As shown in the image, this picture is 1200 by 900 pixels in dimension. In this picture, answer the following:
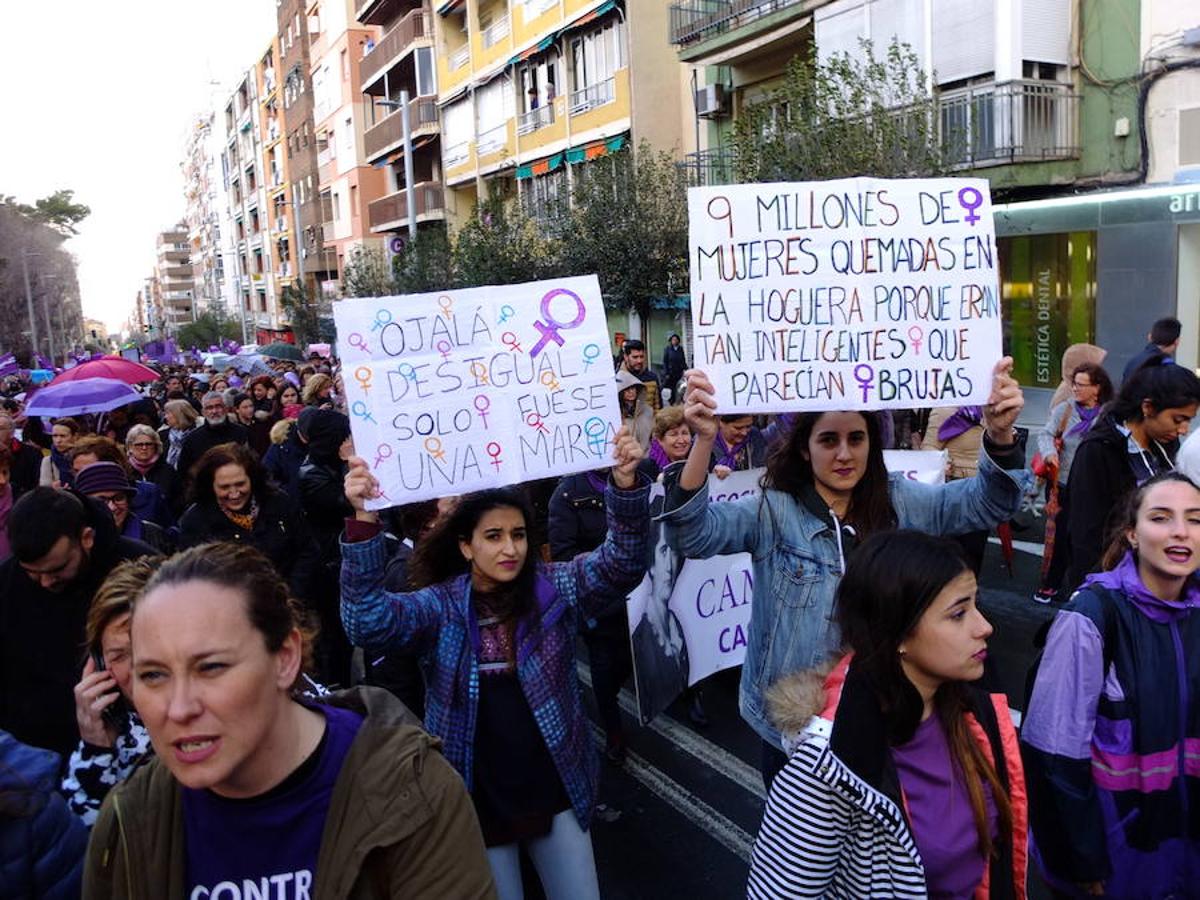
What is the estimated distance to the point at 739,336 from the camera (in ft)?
11.3

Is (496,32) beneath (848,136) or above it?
above

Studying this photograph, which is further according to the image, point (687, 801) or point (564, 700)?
point (687, 801)

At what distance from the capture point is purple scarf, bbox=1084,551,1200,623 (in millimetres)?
2572

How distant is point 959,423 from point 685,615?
2.65 m

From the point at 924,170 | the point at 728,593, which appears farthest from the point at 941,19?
the point at 728,593

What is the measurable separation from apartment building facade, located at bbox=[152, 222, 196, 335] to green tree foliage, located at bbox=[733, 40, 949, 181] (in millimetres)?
145078

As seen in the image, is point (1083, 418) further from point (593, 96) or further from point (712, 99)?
point (593, 96)

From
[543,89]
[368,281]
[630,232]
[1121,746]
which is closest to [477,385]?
[1121,746]

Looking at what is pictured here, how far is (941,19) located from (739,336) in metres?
15.5

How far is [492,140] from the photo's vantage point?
31.5 m

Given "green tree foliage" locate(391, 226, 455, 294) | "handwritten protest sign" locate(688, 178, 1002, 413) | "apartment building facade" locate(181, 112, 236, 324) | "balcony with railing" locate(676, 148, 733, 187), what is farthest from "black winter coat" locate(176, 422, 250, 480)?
"apartment building facade" locate(181, 112, 236, 324)

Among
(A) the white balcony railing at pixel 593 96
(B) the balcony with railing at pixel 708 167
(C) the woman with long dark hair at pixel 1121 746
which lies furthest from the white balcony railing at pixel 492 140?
(C) the woman with long dark hair at pixel 1121 746

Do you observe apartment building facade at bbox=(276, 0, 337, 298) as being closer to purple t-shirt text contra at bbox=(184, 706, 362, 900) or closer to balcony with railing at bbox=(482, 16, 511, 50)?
balcony with railing at bbox=(482, 16, 511, 50)

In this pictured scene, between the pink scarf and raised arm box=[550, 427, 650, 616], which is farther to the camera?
the pink scarf
